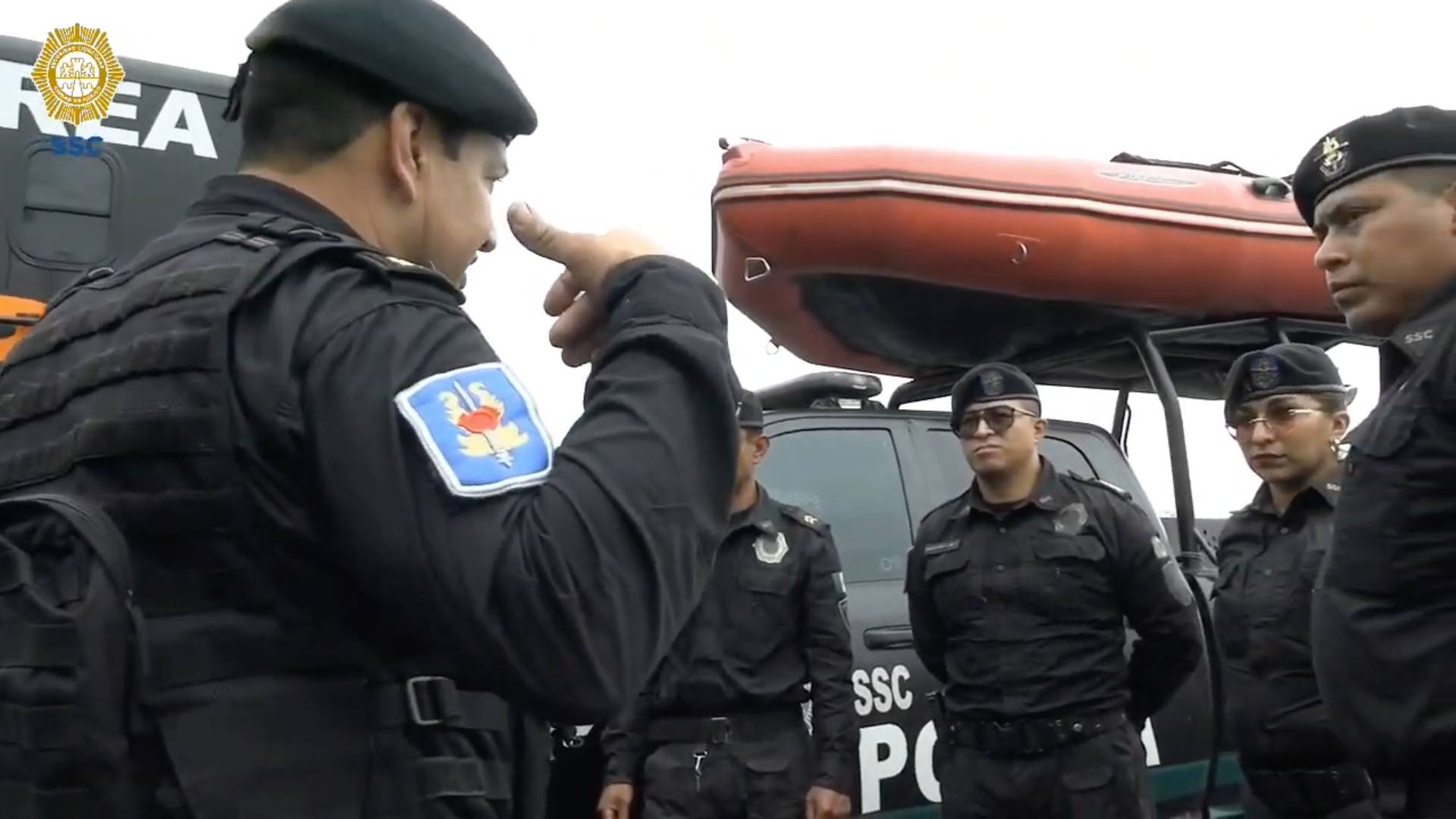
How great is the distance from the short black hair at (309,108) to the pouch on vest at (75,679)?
38 cm

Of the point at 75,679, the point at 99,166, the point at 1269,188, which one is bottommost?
the point at 75,679

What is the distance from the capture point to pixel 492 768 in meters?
1.20

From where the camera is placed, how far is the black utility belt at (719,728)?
11.9 feet

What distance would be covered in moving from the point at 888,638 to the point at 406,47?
125 inches

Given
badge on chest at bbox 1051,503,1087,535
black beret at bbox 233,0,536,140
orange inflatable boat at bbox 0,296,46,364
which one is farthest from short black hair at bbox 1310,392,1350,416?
orange inflatable boat at bbox 0,296,46,364

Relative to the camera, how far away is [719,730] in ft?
11.9

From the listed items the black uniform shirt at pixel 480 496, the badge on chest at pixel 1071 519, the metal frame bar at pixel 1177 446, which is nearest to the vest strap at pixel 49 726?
the black uniform shirt at pixel 480 496

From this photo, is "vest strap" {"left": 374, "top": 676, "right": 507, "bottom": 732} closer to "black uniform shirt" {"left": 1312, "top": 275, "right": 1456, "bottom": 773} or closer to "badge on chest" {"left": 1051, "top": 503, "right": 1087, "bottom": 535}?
"black uniform shirt" {"left": 1312, "top": 275, "right": 1456, "bottom": 773}

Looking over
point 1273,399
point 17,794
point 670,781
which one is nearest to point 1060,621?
point 1273,399

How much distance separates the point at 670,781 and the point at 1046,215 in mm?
2335

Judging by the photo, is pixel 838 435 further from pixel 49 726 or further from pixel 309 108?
pixel 49 726

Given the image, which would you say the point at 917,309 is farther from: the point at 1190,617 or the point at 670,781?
the point at 670,781

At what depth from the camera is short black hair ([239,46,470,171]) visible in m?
1.19

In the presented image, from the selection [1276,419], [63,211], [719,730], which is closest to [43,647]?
[63,211]
